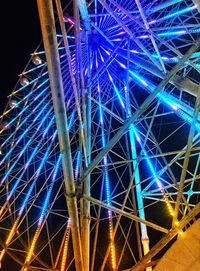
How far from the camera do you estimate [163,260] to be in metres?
5.94

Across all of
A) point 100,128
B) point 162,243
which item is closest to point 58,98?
point 162,243

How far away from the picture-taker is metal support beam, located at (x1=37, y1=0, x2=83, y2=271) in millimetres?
6168

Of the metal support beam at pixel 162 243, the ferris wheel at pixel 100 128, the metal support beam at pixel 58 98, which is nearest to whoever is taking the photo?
the metal support beam at pixel 58 98

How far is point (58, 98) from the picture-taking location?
6711mm

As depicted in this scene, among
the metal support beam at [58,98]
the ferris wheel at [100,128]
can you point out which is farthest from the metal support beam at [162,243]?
the ferris wheel at [100,128]

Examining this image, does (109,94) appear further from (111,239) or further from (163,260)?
(163,260)

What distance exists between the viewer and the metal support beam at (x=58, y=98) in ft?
20.2

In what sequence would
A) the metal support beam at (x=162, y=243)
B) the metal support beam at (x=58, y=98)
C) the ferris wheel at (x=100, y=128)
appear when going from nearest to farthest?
the metal support beam at (x=58, y=98), the metal support beam at (x=162, y=243), the ferris wheel at (x=100, y=128)

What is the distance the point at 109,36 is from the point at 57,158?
160 inches

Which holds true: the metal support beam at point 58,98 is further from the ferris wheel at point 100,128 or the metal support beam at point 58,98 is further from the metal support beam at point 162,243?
the ferris wheel at point 100,128

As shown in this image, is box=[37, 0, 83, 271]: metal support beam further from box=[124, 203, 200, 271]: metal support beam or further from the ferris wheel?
the ferris wheel

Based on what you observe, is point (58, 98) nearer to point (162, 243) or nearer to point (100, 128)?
point (162, 243)

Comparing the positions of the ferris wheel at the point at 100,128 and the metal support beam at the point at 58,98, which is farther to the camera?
the ferris wheel at the point at 100,128

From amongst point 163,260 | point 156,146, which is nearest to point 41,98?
point 156,146
